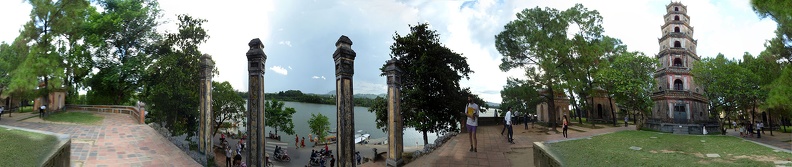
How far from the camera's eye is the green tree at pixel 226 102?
43.9 feet

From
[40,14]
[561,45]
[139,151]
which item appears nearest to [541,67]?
[561,45]

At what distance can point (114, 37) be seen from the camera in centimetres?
1038

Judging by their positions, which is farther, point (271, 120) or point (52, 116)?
point (271, 120)

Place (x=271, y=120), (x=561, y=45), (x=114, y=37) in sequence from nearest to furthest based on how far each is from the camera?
(x=561, y=45), (x=114, y=37), (x=271, y=120)

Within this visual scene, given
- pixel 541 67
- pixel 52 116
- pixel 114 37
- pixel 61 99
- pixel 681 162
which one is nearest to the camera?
pixel 681 162

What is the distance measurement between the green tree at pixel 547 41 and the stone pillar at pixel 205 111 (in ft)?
24.9

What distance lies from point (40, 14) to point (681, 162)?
9193 millimetres

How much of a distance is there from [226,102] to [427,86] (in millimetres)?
8867

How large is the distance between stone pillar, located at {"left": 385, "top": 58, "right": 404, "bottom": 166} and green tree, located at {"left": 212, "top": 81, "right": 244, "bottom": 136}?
32.6 feet

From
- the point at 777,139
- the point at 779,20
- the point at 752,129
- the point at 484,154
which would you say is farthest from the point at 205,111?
the point at 752,129

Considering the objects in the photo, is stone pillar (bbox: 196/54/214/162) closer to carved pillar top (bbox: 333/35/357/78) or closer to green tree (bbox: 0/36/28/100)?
green tree (bbox: 0/36/28/100)

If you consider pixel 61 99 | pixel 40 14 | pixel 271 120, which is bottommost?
pixel 271 120

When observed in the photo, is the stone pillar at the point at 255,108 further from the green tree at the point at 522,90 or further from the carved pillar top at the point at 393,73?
the green tree at the point at 522,90

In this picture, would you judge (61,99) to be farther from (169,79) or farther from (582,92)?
(582,92)
